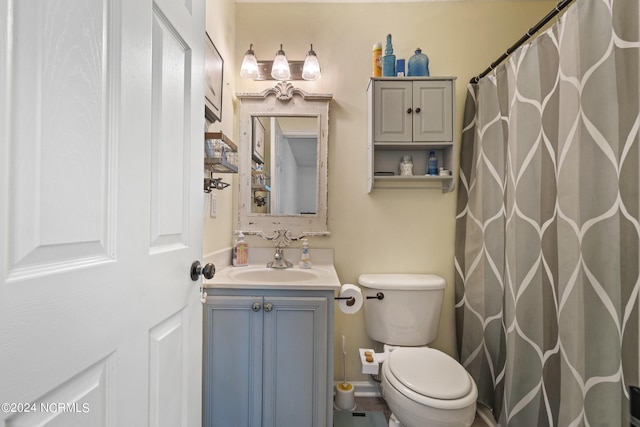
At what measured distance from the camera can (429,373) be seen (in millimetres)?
1266

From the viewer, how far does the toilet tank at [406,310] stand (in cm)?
158

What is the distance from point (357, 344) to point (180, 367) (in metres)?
1.26

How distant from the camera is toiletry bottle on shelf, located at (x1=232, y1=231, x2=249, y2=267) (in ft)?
5.46

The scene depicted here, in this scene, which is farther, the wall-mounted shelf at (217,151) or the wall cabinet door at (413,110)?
the wall cabinet door at (413,110)

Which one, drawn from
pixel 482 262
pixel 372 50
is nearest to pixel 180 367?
pixel 482 262

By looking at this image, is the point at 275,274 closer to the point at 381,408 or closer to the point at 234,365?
the point at 234,365

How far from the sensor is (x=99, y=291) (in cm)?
49

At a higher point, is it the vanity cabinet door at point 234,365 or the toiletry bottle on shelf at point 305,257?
the toiletry bottle on shelf at point 305,257

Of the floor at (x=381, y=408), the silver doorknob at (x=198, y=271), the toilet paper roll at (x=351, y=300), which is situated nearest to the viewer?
the silver doorknob at (x=198, y=271)

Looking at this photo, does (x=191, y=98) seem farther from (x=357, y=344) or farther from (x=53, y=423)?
(x=357, y=344)

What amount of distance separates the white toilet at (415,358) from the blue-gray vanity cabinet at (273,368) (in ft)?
1.10

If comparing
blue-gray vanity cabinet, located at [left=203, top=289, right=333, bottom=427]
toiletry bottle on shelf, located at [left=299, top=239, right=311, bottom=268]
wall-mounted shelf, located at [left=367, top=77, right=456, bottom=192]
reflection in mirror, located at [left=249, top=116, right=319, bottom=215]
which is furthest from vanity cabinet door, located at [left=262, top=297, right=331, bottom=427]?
wall-mounted shelf, located at [left=367, top=77, right=456, bottom=192]

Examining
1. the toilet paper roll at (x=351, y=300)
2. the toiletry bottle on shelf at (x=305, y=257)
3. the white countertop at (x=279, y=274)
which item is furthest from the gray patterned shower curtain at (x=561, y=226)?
the toiletry bottle on shelf at (x=305, y=257)

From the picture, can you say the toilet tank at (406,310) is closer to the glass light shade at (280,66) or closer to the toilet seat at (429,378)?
the toilet seat at (429,378)
